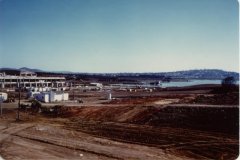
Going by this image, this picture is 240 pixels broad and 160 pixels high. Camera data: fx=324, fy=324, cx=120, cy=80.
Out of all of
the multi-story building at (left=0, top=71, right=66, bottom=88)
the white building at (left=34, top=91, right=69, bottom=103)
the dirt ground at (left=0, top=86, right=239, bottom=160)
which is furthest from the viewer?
the multi-story building at (left=0, top=71, right=66, bottom=88)

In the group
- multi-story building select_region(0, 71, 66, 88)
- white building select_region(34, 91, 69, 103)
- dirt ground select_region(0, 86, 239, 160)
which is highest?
multi-story building select_region(0, 71, 66, 88)

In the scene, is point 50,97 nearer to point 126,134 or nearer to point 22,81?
point 126,134

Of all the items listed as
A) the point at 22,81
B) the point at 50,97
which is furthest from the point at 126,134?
the point at 22,81

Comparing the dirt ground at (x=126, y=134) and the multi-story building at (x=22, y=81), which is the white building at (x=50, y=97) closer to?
the dirt ground at (x=126, y=134)

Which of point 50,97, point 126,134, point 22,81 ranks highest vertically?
point 22,81

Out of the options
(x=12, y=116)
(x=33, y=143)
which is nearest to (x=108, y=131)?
(x=33, y=143)

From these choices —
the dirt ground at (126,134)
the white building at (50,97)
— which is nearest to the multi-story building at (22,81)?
the white building at (50,97)

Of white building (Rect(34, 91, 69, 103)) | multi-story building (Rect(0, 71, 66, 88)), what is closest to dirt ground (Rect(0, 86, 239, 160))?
white building (Rect(34, 91, 69, 103))

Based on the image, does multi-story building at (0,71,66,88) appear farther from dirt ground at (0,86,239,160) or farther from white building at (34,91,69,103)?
dirt ground at (0,86,239,160)
